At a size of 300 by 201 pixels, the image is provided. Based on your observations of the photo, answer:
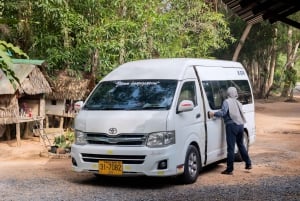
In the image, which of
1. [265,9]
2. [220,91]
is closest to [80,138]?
[220,91]

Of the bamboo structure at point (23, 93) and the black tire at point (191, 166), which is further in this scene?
the bamboo structure at point (23, 93)

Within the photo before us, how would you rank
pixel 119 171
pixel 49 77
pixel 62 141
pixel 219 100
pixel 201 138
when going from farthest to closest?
pixel 49 77 → pixel 62 141 → pixel 219 100 → pixel 201 138 → pixel 119 171

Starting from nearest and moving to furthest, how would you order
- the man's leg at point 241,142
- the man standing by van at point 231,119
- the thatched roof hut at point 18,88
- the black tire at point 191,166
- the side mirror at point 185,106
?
the side mirror at point 185,106, the black tire at point 191,166, the man standing by van at point 231,119, the man's leg at point 241,142, the thatched roof hut at point 18,88

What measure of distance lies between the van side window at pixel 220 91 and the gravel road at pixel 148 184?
4.52 ft

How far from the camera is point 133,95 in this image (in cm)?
798

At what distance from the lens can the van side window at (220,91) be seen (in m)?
8.78

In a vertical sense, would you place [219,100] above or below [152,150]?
above

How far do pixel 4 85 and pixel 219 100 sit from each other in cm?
684

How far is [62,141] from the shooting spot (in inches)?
465

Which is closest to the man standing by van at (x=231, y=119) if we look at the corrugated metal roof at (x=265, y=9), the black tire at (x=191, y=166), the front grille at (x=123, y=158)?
the black tire at (x=191, y=166)

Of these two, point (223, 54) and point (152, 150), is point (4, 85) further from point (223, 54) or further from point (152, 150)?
point (223, 54)

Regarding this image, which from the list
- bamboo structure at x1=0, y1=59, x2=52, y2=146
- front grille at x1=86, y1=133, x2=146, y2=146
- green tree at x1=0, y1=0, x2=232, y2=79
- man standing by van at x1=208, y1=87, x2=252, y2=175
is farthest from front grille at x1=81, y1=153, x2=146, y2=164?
green tree at x1=0, y1=0, x2=232, y2=79

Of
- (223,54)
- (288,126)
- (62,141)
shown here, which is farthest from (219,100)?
(223,54)

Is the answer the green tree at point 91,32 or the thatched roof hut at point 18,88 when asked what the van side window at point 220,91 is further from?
the thatched roof hut at point 18,88
